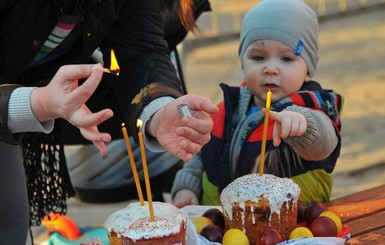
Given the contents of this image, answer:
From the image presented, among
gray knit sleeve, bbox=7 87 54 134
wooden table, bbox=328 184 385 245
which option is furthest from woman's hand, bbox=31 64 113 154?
wooden table, bbox=328 184 385 245

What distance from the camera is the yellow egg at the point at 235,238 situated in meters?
2.22

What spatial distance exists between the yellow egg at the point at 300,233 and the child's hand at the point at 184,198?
2.69 ft

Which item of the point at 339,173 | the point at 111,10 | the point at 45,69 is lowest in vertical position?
the point at 339,173

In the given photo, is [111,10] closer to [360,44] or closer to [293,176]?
[293,176]

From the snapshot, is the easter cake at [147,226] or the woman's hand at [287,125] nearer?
the easter cake at [147,226]

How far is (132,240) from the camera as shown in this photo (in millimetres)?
2018

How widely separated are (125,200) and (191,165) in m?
1.08

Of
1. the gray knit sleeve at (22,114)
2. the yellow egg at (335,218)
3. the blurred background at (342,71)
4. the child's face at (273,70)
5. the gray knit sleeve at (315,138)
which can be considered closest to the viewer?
the gray knit sleeve at (22,114)

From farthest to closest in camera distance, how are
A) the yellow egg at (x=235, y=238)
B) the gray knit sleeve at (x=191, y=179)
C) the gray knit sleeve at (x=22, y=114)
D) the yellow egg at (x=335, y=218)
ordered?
the gray knit sleeve at (x=191, y=179) → the yellow egg at (x=335, y=218) → the yellow egg at (x=235, y=238) → the gray knit sleeve at (x=22, y=114)

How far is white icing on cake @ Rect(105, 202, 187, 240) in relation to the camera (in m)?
2.01

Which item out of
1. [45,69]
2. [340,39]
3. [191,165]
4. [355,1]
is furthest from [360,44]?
[45,69]

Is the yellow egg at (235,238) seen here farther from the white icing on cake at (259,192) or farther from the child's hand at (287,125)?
the child's hand at (287,125)

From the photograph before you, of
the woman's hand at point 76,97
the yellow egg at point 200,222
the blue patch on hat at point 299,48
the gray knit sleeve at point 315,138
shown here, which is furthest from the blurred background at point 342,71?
the woman's hand at point 76,97

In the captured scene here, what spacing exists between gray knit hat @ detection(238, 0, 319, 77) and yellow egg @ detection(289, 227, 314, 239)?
914 mm
